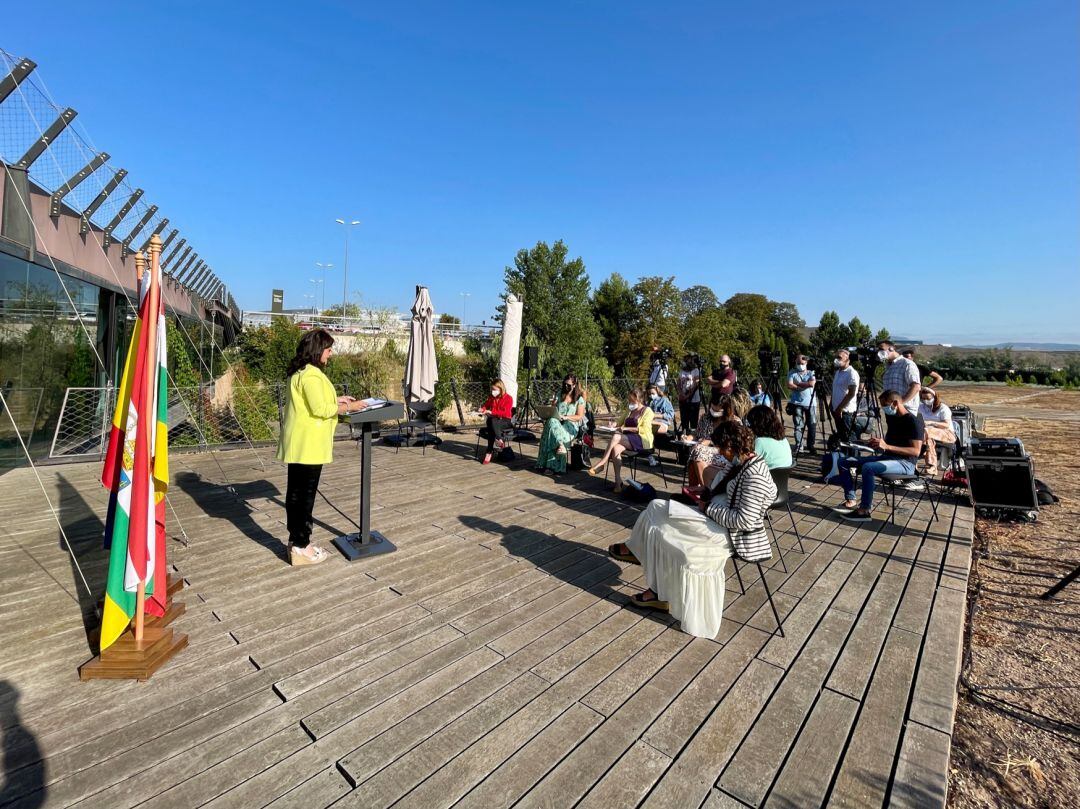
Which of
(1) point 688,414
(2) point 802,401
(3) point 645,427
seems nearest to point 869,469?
(3) point 645,427

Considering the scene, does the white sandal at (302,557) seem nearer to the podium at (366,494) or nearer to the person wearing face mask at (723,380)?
the podium at (366,494)

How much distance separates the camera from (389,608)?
2.92 m

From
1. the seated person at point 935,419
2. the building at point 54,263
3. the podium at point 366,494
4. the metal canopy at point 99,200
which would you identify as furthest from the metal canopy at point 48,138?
the seated person at point 935,419

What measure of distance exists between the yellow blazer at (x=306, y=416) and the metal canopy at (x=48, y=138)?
4.31 meters

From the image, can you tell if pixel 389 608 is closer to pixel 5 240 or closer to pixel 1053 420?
pixel 5 240

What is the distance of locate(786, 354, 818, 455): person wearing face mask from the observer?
740cm

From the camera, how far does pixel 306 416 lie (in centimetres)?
327

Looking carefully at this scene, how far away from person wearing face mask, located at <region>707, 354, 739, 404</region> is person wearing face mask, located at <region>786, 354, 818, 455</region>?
4.06ft

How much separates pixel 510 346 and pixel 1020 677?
7.20 metres

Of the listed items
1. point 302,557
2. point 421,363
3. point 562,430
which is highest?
point 421,363

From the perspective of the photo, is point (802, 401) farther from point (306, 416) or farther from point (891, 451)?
point (306, 416)

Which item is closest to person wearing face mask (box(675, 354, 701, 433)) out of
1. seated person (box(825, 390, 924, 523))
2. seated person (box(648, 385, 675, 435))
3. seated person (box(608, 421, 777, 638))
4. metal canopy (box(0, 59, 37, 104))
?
seated person (box(648, 385, 675, 435))

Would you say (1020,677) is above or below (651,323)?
below

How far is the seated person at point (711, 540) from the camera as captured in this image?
2.69 meters
